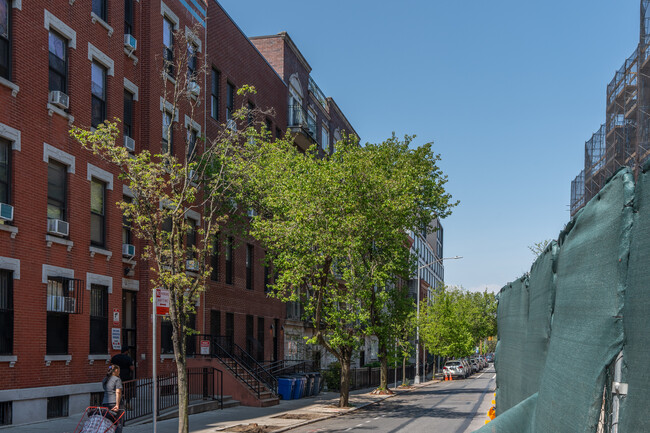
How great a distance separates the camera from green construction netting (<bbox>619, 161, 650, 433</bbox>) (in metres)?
2.44

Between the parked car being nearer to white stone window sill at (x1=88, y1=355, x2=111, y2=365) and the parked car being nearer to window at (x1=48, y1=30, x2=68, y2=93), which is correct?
white stone window sill at (x1=88, y1=355, x2=111, y2=365)

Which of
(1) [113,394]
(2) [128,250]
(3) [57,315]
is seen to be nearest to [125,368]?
(3) [57,315]

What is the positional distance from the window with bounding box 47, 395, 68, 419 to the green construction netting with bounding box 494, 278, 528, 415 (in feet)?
50.1

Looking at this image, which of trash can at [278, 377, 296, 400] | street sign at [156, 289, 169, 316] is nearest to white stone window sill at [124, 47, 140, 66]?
street sign at [156, 289, 169, 316]

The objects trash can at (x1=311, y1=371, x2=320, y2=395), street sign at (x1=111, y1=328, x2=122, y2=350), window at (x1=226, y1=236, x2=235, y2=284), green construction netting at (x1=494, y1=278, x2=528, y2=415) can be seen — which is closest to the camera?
green construction netting at (x1=494, y1=278, x2=528, y2=415)

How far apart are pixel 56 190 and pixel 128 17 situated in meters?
8.63

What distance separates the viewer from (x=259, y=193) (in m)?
29.6

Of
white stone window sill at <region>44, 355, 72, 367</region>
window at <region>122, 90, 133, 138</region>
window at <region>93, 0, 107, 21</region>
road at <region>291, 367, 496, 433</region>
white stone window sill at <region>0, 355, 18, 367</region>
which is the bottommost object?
road at <region>291, 367, 496, 433</region>

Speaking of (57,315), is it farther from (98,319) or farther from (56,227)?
(56,227)

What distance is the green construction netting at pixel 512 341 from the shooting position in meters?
6.84

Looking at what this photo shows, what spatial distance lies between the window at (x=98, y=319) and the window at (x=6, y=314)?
4328mm

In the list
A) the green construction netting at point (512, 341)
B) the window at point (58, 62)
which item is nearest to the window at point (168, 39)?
the window at point (58, 62)

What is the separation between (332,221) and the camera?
2644 cm

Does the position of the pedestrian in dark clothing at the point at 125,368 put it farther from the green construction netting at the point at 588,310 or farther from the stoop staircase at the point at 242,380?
the green construction netting at the point at 588,310
